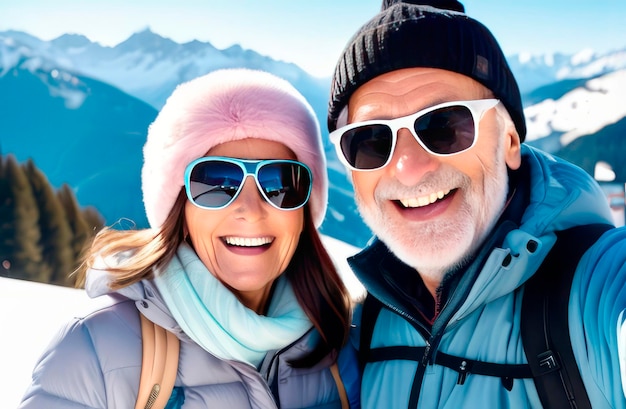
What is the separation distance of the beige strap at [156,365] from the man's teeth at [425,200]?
88 cm

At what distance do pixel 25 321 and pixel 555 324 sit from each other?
18.1 ft

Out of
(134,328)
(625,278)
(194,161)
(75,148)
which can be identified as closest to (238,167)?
(194,161)

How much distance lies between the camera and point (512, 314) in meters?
1.42

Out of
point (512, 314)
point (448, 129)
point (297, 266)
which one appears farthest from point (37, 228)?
point (512, 314)

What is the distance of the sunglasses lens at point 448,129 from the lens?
61.0 inches

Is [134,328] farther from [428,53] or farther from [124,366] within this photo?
[428,53]

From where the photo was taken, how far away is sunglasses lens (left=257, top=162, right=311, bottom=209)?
68.4 inches

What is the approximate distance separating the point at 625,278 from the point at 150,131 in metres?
1.61

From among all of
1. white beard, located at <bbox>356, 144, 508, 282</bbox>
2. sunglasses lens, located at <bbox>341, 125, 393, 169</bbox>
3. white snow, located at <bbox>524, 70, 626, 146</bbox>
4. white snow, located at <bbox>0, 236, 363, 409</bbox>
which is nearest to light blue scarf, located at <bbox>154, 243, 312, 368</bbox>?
white beard, located at <bbox>356, 144, 508, 282</bbox>

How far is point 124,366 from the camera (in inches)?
57.5

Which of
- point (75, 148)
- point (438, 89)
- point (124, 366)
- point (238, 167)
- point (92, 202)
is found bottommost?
point (92, 202)

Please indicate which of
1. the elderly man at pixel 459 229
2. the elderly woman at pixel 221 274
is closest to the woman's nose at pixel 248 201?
the elderly woman at pixel 221 274

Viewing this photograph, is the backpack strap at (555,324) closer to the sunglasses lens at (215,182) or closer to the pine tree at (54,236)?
the sunglasses lens at (215,182)

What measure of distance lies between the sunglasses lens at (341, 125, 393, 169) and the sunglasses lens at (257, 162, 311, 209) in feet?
0.61
